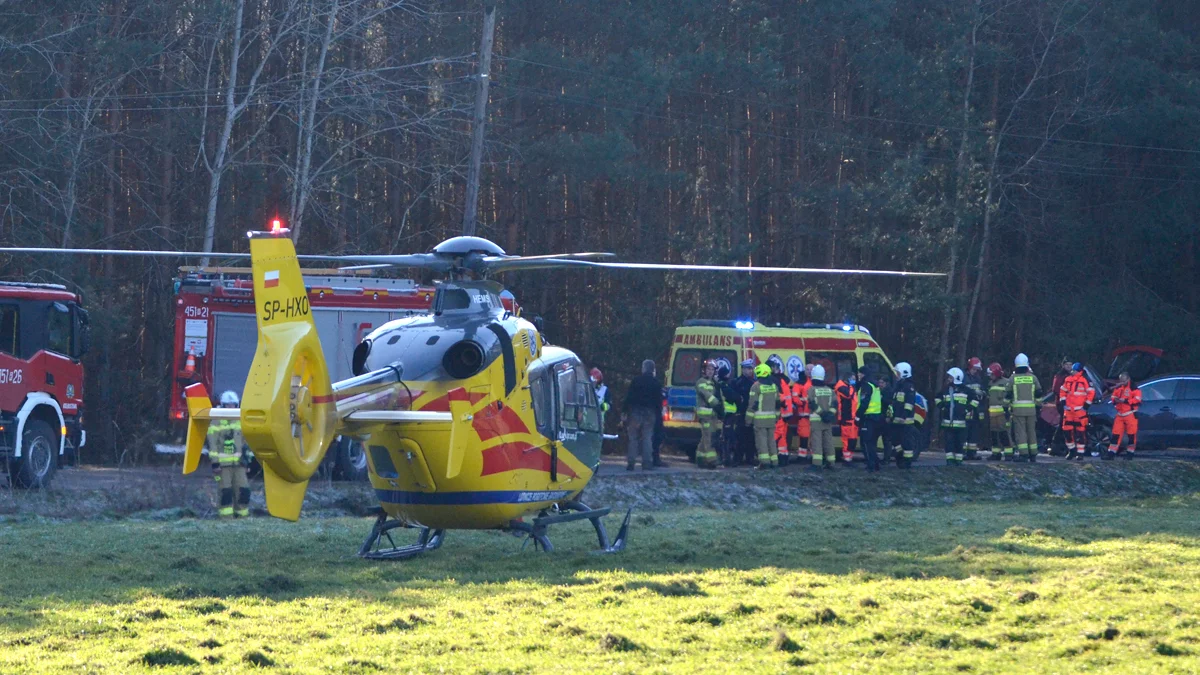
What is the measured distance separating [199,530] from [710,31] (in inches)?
864

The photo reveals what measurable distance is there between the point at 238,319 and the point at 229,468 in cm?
543

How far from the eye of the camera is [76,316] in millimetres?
19359

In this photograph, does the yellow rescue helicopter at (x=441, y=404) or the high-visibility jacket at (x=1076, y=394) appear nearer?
the yellow rescue helicopter at (x=441, y=404)

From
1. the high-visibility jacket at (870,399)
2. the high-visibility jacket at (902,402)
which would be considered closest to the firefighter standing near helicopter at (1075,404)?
the high-visibility jacket at (902,402)

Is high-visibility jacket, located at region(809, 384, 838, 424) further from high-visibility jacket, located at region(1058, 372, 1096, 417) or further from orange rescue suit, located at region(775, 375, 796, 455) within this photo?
high-visibility jacket, located at region(1058, 372, 1096, 417)

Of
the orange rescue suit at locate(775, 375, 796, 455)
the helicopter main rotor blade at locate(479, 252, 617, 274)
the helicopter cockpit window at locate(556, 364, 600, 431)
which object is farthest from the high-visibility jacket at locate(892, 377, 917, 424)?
the helicopter main rotor blade at locate(479, 252, 617, 274)

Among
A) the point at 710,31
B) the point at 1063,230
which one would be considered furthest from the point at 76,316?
the point at 1063,230

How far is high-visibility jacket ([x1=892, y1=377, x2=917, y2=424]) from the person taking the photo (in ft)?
70.2

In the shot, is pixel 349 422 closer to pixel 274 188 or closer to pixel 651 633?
pixel 651 633

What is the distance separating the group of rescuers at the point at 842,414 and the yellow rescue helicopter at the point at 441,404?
28.3 ft

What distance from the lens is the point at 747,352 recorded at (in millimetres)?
22562

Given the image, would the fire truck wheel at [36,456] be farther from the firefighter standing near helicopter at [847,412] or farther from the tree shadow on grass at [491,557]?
the firefighter standing near helicopter at [847,412]

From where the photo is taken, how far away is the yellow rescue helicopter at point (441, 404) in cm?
956

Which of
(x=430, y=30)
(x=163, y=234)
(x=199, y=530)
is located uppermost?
(x=430, y=30)
